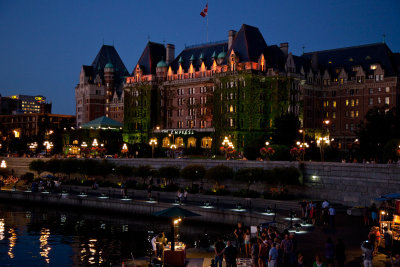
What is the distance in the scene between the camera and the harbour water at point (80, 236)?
35.9 meters

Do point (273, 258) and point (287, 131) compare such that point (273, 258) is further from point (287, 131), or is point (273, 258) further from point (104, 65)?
point (104, 65)

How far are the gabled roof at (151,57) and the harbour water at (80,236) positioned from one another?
71.7 metres

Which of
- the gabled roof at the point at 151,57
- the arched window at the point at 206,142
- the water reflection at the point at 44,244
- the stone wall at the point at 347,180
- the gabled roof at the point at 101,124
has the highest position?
the gabled roof at the point at 151,57

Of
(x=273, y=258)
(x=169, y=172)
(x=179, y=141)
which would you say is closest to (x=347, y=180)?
(x=169, y=172)

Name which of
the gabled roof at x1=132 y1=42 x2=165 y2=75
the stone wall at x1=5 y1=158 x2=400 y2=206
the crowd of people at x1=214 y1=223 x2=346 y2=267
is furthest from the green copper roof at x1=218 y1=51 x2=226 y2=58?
the crowd of people at x1=214 y1=223 x2=346 y2=267

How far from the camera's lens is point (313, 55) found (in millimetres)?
130125

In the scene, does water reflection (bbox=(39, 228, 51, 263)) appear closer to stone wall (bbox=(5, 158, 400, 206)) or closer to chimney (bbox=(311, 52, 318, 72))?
stone wall (bbox=(5, 158, 400, 206))

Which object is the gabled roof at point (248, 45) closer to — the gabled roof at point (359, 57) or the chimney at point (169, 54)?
the chimney at point (169, 54)

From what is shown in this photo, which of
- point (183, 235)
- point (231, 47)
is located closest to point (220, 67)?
point (231, 47)

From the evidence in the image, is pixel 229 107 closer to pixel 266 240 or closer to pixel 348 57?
pixel 348 57

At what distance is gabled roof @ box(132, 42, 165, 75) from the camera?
129000 mm

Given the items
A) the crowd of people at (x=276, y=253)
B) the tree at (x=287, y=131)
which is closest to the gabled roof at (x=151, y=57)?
the tree at (x=287, y=131)

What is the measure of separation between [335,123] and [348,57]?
1696cm

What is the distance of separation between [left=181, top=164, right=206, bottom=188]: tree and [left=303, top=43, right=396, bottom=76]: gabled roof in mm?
69946
